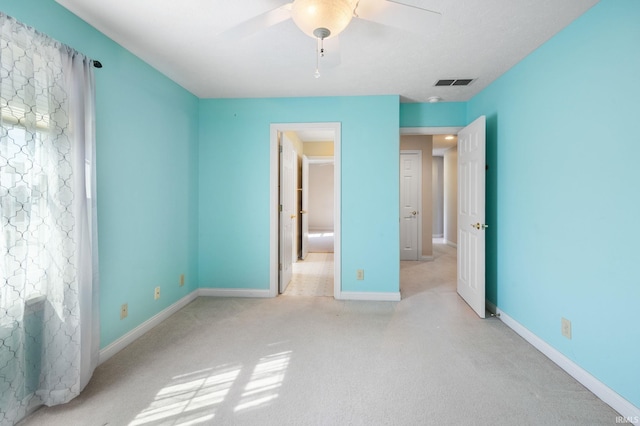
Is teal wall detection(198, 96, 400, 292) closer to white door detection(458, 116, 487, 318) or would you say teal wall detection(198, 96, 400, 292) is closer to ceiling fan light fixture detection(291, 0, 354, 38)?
white door detection(458, 116, 487, 318)

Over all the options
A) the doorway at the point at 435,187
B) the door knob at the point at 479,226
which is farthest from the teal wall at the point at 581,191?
the doorway at the point at 435,187

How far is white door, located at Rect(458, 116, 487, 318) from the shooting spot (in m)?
2.78

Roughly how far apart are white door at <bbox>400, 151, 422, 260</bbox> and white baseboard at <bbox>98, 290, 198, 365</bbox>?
4.04 m

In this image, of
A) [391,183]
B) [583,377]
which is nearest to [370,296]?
[391,183]

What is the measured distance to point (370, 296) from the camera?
10.9 ft

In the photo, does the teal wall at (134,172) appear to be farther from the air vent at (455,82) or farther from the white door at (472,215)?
the white door at (472,215)

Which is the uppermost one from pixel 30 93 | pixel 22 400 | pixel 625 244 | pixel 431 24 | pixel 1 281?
pixel 431 24

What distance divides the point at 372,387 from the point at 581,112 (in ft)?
7.35

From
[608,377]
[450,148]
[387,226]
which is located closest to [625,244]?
[608,377]

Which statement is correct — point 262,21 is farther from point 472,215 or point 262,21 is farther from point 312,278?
point 312,278

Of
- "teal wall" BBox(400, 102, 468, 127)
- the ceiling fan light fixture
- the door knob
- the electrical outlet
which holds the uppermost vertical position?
"teal wall" BBox(400, 102, 468, 127)

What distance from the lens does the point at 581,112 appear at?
6.05 ft

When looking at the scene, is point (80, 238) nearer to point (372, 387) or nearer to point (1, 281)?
point (1, 281)

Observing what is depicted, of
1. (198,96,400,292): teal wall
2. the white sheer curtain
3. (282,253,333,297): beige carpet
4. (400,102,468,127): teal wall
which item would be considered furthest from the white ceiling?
(282,253,333,297): beige carpet
